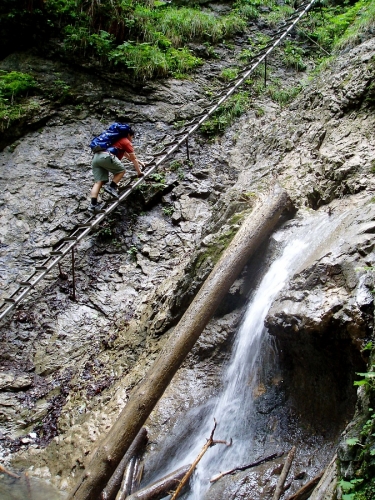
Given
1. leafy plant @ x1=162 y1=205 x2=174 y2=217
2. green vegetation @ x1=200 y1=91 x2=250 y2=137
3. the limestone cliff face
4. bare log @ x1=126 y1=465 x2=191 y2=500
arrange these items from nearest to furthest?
bare log @ x1=126 y1=465 x2=191 y2=500 → the limestone cliff face → leafy plant @ x1=162 y1=205 x2=174 y2=217 → green vegetation @ x1=200 y1=91 x2=250 y2=137

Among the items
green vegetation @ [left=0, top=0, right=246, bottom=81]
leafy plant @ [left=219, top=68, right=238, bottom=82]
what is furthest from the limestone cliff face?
leafy plant @ [left=219, top=68, right=238, bottom=82]

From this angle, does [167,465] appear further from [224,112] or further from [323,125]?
[224,112]

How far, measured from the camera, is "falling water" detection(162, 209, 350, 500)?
13.1 feet

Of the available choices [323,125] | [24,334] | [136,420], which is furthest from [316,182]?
[24,334]

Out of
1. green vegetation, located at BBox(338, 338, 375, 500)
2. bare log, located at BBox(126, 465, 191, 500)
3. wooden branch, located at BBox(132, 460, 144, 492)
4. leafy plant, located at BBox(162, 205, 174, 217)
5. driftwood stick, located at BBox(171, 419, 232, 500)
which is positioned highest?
green vegetation, located at BBox(338, 338, 375, 500)

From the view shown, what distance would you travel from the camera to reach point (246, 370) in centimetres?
452

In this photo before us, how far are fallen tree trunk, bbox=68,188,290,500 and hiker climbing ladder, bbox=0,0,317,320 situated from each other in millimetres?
3005

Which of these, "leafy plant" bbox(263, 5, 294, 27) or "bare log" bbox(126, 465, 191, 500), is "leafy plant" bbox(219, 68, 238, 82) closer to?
"leafy plant" bbox(263, 5, 294, 27)

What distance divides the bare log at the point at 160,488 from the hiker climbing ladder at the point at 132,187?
350cm

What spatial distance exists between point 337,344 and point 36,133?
803cm

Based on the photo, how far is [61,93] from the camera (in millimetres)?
9766

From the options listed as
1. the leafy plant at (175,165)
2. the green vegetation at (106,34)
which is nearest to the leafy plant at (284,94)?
the green vegetation at (106,34)

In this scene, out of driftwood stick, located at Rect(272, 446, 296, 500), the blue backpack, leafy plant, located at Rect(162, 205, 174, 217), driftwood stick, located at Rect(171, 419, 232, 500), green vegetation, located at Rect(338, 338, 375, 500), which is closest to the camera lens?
green vegetation, located at Rect(338, 338, 375, 500)

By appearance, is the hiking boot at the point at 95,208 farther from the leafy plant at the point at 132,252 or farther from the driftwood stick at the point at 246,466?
the driftwood stick at the point at 246,466
